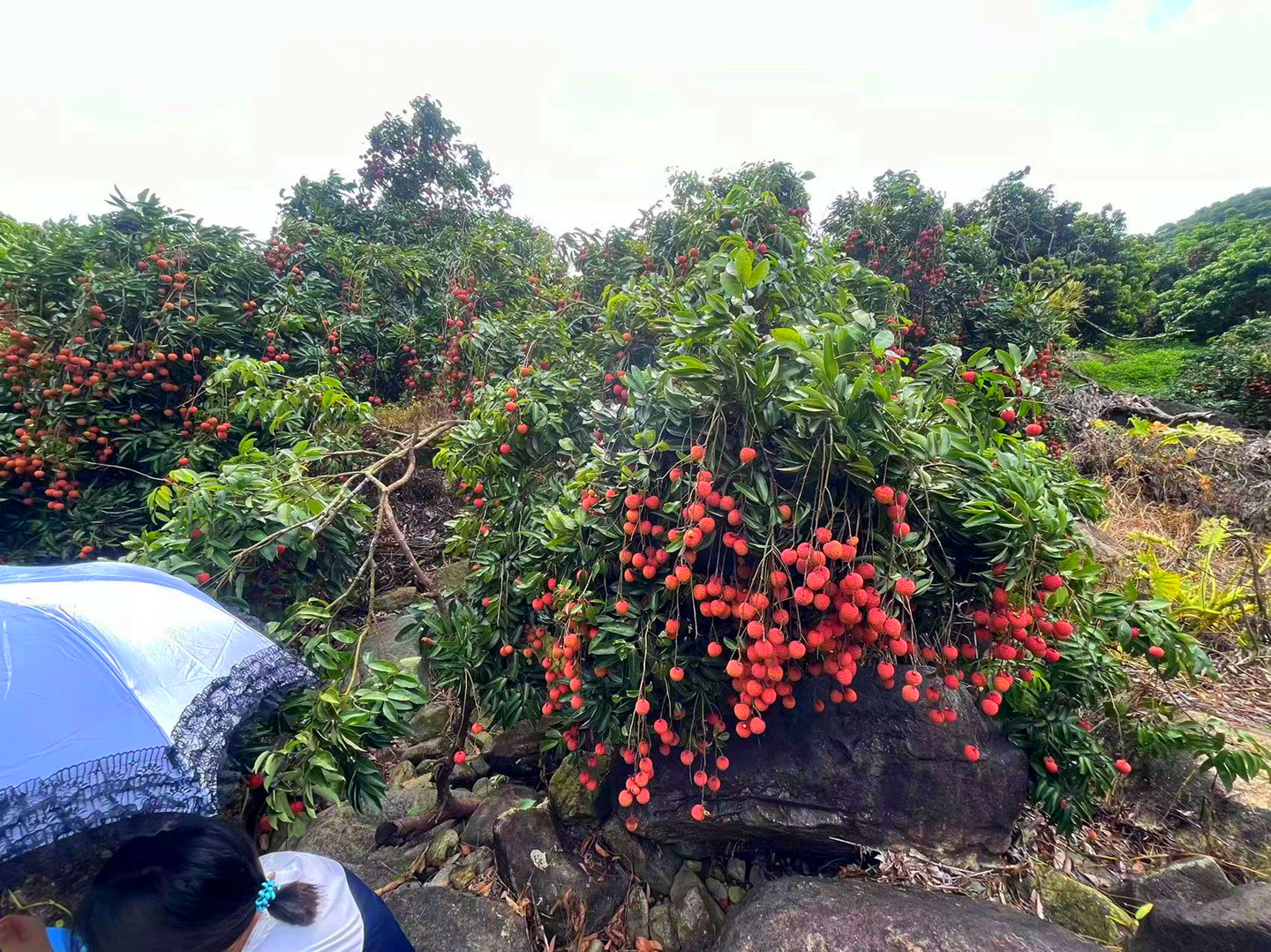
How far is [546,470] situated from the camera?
2.95 metres

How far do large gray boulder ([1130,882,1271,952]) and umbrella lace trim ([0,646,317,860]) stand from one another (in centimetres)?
278

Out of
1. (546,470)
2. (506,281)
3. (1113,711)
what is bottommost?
(1113,711)

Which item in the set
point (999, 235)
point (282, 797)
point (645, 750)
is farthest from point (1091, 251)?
point (282, 797)

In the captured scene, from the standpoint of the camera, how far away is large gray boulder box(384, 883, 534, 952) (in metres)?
2.23

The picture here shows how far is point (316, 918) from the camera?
5.17 feet

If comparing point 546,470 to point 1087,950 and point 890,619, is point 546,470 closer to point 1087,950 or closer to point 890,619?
point 890,619

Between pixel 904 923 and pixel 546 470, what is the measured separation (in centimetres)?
240

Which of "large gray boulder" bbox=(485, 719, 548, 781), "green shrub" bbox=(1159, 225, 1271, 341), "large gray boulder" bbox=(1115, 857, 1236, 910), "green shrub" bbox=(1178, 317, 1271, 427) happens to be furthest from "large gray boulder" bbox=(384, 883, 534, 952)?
"green shrub" bbox=(1159, 225, 1271, 341)

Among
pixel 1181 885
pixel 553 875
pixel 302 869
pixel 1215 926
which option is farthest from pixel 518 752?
pixel 1181 885

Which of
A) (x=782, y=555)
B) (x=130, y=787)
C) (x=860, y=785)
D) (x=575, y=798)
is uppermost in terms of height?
A: (x=782, y=555)

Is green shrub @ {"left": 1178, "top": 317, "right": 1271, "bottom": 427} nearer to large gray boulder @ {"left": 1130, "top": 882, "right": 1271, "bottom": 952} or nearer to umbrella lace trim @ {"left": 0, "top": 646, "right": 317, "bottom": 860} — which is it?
large gray boulder @ {"left": 1130, "top": 882, "right": 1271, "bottom": 952}

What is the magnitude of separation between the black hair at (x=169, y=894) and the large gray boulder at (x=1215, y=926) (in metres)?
2.71

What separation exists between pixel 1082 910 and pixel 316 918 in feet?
9.44

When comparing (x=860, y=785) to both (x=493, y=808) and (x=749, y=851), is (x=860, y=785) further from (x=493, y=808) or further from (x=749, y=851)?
(x=493, y=808)
